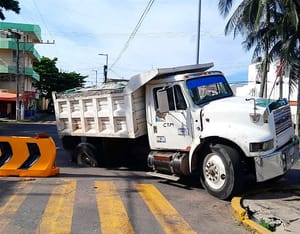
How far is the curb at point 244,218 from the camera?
23.4 ft

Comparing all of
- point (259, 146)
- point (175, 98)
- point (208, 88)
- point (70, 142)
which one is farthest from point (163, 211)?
point (70, 142)

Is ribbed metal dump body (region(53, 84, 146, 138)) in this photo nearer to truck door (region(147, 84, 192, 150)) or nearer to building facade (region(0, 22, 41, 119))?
truck door (region(147, 84, 192, 150))

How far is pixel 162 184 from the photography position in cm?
1129

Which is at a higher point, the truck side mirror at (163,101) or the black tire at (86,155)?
the truck side mirror at (163,101)

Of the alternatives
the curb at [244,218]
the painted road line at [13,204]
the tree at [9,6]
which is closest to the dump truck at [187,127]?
the curb at [244,218]

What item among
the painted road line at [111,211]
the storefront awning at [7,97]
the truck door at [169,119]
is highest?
the storefront awning at [7,97]

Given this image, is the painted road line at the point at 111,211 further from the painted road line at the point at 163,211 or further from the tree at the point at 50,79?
the tree at the point at 50,79

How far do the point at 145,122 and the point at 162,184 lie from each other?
1.76m

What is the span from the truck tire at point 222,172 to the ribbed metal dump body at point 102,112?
2.72 metres

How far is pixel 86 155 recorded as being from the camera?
14320 millimetres

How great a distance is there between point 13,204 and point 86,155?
566 cm

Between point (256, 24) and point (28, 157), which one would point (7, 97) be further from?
point (28, 157)

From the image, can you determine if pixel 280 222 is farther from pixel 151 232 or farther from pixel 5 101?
pixel 5 101

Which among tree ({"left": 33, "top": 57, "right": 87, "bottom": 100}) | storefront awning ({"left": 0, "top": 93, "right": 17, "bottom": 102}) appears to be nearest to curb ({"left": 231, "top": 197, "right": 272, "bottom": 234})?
storefront awning ({"left": 0, "top": 93, "right": 17, "bottom": 102})
